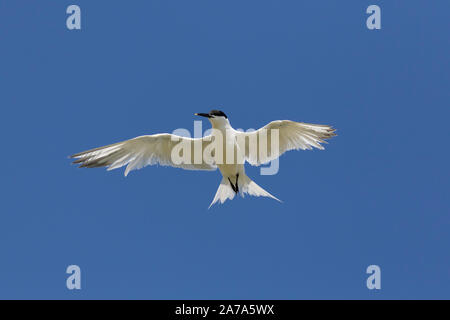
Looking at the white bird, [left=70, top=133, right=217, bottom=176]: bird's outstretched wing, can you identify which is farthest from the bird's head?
[left=70, top=133, right=217, bottom=176]: bird's outstretched wing

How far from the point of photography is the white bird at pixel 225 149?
9781mm

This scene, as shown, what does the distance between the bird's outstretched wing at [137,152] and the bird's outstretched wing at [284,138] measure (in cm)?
95

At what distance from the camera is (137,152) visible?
10070 mm

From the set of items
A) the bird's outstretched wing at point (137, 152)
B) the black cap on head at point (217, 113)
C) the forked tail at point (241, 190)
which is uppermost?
the black cap on head at point (217, 113)

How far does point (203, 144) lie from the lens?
1002cm

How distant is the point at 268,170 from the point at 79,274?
4054 millimetres

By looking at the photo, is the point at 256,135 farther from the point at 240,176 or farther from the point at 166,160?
the point at 166,160

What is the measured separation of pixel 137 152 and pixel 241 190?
7.12 feet

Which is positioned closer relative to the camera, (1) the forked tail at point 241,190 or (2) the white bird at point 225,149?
(2) the white bird at point 225,149

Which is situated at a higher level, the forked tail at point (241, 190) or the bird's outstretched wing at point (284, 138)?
the bird's outstretched wing at point (284, 138)

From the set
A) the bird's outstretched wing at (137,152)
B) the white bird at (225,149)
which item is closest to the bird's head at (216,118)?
the white bird at (225,149)

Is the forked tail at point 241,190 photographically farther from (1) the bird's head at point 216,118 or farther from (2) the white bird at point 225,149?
(1) the bird's head at point 216,118

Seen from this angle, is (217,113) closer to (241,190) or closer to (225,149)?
(225,149)
